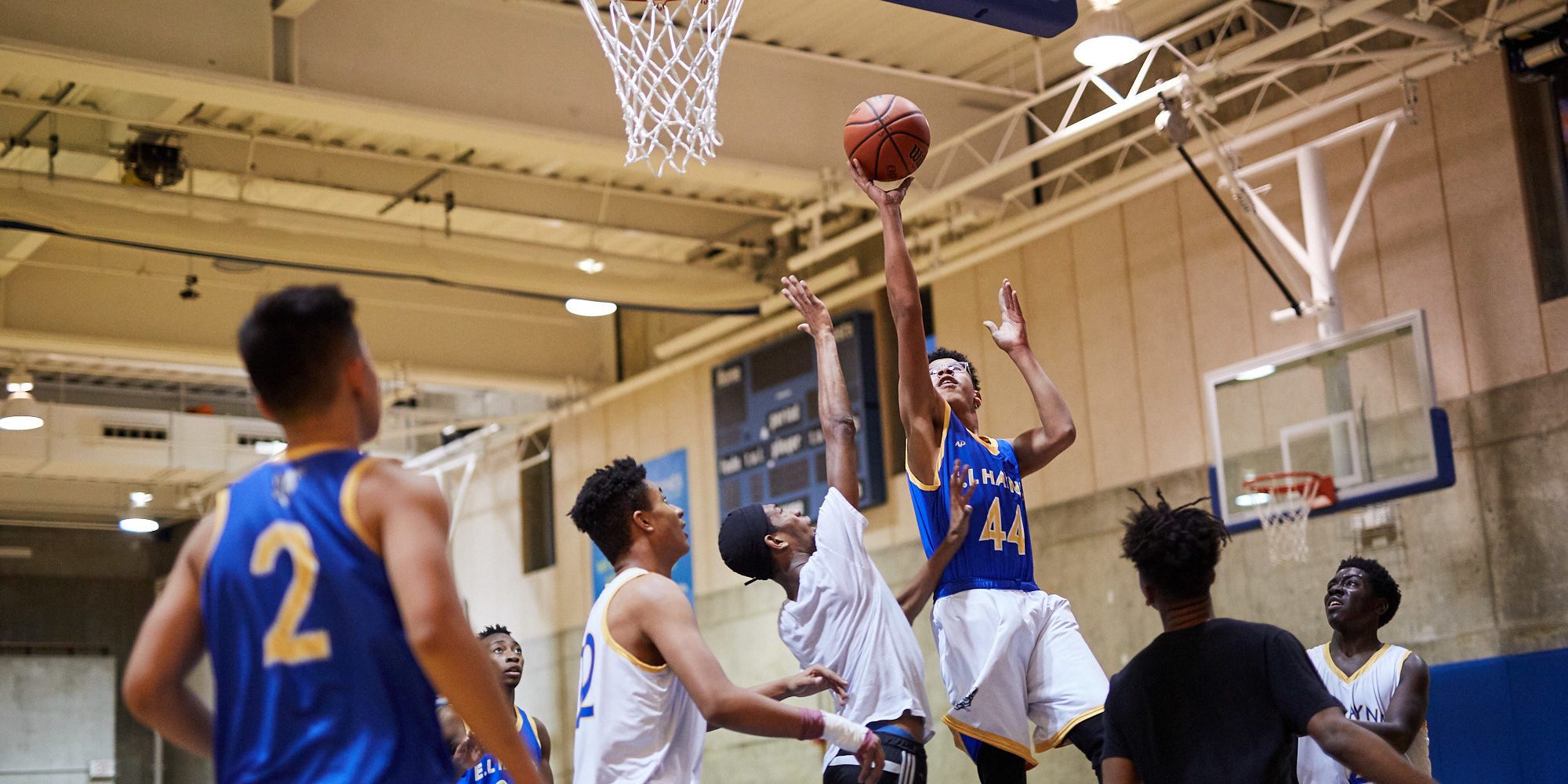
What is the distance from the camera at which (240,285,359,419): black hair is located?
2725 mm

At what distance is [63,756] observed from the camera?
75.6ft

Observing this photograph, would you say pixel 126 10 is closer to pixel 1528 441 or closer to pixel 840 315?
pixel 840 315

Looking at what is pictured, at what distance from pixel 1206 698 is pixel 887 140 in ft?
9.19

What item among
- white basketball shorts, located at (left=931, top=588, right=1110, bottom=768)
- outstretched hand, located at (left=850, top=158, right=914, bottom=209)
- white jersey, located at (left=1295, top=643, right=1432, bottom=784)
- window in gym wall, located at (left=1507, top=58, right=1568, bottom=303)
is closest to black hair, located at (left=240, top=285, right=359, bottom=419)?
outstretched hand, located at (left=850, top=158, right=914, bottom=209)

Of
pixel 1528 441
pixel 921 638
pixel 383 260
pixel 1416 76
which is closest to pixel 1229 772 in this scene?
pixel 1528 441

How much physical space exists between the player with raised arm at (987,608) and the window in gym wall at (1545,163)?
6156 millimetres

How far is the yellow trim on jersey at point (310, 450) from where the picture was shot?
275 cm

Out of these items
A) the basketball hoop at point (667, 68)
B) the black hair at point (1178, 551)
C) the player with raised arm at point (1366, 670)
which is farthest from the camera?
the basketball hoop at point (667, 68)

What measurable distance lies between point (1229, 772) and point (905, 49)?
10.1 m

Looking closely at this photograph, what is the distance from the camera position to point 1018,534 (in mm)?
5668

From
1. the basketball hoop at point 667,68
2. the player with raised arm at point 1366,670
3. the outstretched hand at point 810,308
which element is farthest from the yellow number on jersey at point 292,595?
the basketball hoop at point 667,68

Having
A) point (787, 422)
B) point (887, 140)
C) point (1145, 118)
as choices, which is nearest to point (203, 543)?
point (887, 140)

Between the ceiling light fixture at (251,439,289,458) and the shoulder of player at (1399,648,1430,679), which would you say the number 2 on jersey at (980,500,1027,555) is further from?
the ceiling light fixture at (251,439,289,458)

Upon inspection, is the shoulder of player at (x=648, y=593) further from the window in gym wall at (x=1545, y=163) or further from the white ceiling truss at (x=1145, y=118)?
the window in gym wall at (x=1545, y=163)
